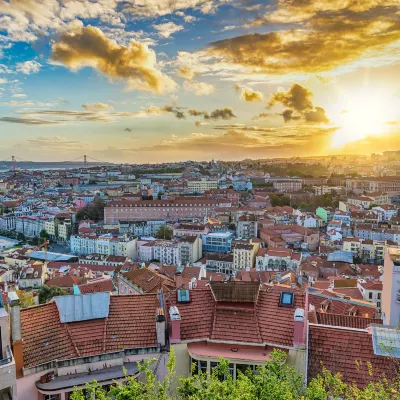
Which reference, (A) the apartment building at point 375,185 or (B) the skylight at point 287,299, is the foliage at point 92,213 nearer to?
(A) the apartment building at point 375,185

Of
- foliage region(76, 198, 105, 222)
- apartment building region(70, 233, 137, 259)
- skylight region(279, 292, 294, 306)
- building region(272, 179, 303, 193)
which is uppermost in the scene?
skylight region(279, 292, 294, 306)

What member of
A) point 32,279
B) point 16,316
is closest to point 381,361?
point 16,316

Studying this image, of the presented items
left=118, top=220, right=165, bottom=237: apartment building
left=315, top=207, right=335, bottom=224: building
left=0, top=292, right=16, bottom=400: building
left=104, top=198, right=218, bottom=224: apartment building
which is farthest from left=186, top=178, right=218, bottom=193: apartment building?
left=0, top=292, right=16, bottom=400: building

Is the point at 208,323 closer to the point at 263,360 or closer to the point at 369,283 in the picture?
the point at 263,360

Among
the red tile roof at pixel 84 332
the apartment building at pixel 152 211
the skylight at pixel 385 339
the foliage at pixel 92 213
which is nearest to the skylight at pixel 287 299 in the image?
the skylight at pixel 385 339

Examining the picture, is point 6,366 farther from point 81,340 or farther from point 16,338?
point 81,340

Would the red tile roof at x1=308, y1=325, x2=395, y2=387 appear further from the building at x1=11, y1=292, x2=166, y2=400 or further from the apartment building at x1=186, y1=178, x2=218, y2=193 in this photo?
the apartment building at x1=186, y1=178, x2=218, y2=193

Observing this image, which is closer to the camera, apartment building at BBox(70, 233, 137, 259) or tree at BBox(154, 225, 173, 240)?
apartment building at BBox(70, 233, 137, 259)
